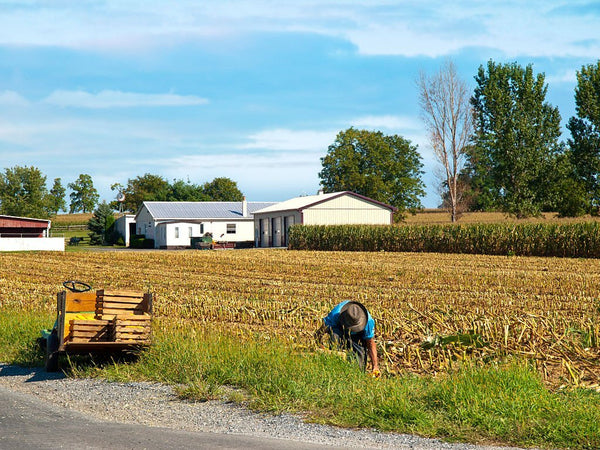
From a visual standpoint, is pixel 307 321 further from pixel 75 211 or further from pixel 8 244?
pixel 75 211

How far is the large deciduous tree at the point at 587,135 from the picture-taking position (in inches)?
2271

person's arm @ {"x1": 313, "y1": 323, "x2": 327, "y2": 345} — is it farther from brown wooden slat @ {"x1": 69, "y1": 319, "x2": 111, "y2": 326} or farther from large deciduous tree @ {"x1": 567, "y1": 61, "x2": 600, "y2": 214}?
Result: large deciduous tree @ {"x1": 567, "y1": 61, "x2": 600, "y2": 214}

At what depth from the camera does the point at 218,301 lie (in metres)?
17.3

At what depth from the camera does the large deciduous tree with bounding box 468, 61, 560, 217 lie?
58.6m

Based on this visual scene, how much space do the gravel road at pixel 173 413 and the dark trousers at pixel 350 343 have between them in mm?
1919

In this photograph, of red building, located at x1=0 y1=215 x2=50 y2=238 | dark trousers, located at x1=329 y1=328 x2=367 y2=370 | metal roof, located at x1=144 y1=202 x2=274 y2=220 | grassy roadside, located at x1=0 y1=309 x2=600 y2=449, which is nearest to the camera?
grassy roadside, located at x1=0 y1=309 x2=600 y2=449

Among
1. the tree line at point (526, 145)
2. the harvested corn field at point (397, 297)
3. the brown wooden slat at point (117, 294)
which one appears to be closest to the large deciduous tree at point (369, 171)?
the tree line at point (526, 145)

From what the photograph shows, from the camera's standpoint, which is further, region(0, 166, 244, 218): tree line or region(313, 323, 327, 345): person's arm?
region(0, 166, 244, 218): tree line

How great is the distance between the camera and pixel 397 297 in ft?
60.6

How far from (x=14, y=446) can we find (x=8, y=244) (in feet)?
147

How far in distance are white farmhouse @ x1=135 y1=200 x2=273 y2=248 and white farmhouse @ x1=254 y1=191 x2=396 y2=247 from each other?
6.09 m

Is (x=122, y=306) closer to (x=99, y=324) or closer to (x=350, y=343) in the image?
(x=99, y=324)

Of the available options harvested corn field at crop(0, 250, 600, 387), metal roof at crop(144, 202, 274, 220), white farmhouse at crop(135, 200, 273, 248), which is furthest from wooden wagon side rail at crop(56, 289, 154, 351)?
metal roof at crop(144, 202, 274, 220)

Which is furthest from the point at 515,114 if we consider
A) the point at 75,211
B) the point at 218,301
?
the point at 75,211
